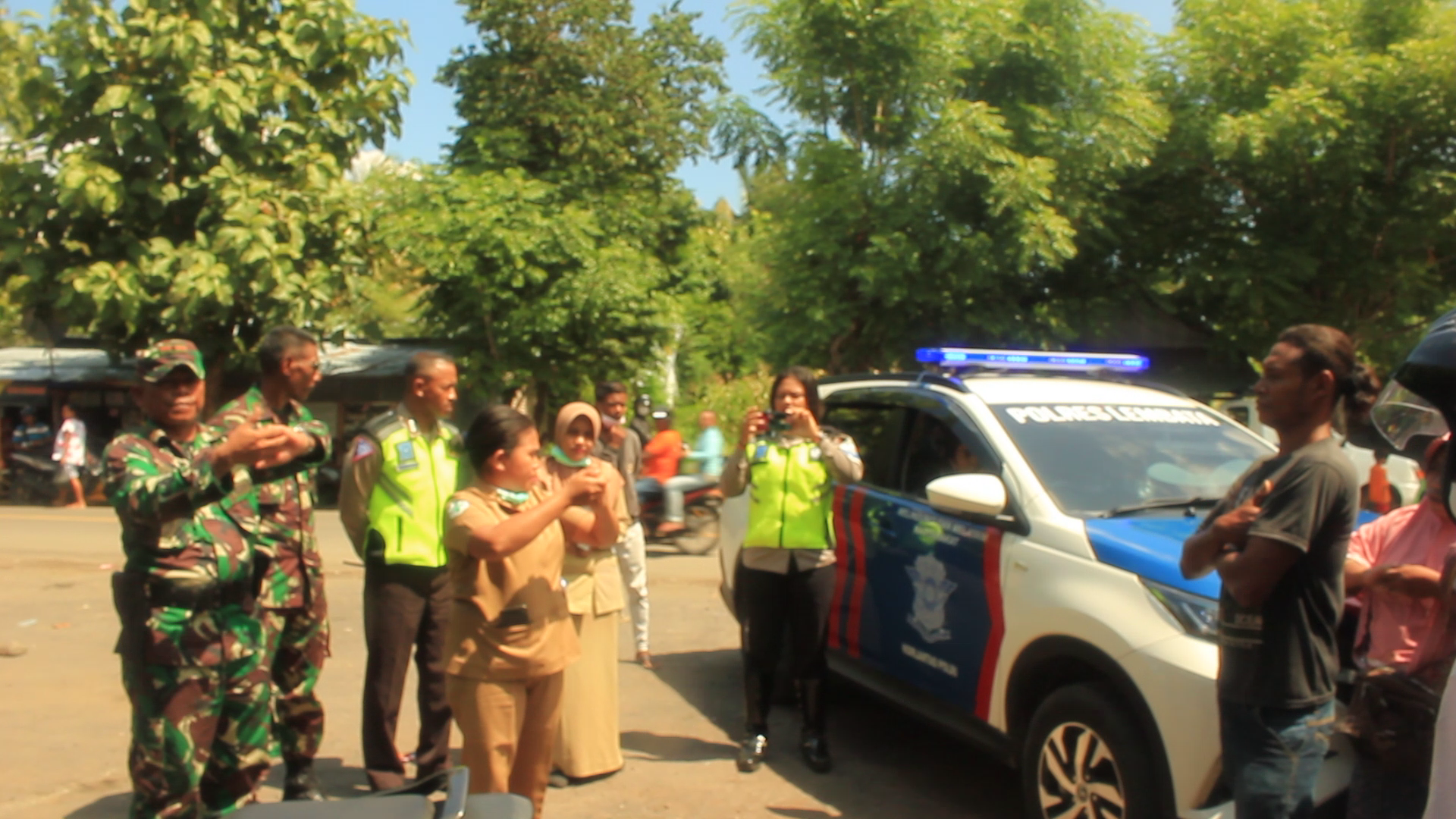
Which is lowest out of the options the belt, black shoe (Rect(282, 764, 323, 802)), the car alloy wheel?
black shoe (Rect(282, 764, 323, 802))

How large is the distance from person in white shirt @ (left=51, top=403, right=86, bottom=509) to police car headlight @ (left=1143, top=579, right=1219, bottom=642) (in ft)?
61.1

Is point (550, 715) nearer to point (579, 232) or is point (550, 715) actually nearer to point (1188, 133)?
point (579, 232)

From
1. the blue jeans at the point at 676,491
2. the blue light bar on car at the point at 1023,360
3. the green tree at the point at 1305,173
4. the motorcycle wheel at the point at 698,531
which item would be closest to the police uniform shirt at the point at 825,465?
the blue light bar on car at the point at 1023,360

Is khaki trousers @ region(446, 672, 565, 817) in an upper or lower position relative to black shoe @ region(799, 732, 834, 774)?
upper

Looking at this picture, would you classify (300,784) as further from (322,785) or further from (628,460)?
(628,460)

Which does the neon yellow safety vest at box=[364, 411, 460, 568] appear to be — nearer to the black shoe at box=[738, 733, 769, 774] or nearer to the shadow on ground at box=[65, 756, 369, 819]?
the shadow on ground at box=[65, 756, 369, 819]

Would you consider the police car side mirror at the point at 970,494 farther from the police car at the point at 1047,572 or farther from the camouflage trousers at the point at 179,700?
the camouflage trousers at the point at 179,700

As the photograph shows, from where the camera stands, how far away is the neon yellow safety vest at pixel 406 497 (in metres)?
4.57

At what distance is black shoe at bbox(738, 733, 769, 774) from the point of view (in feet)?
17.3

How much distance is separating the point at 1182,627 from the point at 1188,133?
15.2 meters

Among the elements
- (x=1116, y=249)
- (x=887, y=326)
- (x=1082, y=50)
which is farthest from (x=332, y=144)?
(x=1116, y=249)

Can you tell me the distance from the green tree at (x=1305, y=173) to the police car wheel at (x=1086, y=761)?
45.8 feet

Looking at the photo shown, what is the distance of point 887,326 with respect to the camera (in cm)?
1634

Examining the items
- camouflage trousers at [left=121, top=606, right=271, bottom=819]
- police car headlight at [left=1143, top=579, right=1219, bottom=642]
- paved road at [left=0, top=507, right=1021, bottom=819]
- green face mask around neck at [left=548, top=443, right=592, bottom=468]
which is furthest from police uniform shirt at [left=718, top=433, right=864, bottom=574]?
camouflage trousers at [left=121, top=606, right=271, bottom=819]
